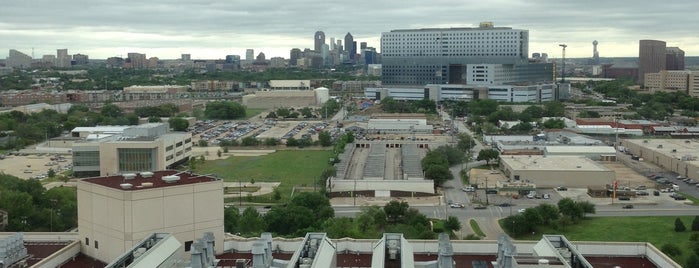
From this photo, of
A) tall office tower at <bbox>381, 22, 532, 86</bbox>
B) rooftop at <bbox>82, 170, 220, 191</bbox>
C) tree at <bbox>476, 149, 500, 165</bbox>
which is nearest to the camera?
rooftop at <bbox>82, 170, 220, 191</bbox>

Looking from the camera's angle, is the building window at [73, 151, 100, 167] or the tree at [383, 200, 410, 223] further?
the building window at [73, 151, 100, 167]

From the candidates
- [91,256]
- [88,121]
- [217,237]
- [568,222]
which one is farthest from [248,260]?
[88,121]

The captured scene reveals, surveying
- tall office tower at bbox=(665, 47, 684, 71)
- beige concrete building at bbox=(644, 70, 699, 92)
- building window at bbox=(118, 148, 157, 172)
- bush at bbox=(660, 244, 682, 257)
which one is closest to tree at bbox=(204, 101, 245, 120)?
building window at bbox=(118, 148, 157, 172)

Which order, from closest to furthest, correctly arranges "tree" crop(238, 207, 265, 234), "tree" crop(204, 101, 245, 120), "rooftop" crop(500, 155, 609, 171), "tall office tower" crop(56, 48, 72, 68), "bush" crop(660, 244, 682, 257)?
"bush" crop(660, 244, 682, 257) < "tree" crop(238, 207, 265, 234) < "rooftop" crop(500, 155, 609, 171) < "tree" crop(204, 101, 245, 120) < "tall office tower" crop(56, 48, 72, 68)

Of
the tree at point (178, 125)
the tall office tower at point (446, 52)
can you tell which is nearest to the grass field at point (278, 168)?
the tree at point (178, 125)

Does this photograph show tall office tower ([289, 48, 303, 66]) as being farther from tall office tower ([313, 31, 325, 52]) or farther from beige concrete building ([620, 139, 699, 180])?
beige concrete building ([620, 139, 699, 180])

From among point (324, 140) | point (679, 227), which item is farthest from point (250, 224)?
point (324, 140)
